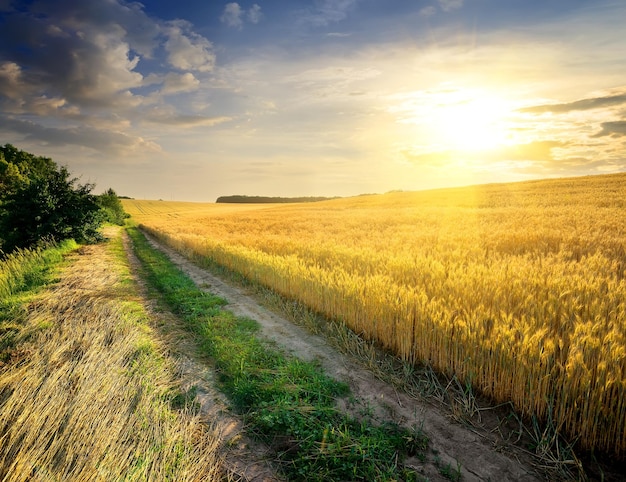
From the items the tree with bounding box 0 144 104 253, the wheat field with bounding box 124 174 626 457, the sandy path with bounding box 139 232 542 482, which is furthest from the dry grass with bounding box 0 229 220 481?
the tree with bounding box 0 144 104 253

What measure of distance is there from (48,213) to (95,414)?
21.4 meters

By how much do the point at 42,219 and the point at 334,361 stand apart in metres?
22.2

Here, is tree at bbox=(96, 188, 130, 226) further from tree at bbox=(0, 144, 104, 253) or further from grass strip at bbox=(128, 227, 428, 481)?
grass strip at bbox=(128, 227, 428, 481)

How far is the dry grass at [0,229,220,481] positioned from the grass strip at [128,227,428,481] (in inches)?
30.1

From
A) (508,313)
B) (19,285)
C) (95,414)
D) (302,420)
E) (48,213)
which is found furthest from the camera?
(48,213)

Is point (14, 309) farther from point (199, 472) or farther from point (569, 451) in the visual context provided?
Result: point (569, 451)

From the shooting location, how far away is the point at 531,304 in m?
5.28

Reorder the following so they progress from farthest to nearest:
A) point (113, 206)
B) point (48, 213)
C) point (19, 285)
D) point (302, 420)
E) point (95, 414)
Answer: point (113, 206) → point (48, 213) → point (19, 285) → point (302, 420) → point (95, 414)

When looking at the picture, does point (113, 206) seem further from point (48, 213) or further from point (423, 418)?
point (423, 418)

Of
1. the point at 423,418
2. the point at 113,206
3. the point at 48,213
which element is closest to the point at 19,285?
the point at 48,213

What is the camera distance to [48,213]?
20.3 meters

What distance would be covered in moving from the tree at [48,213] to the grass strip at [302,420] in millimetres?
18595

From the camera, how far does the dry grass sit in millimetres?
3232

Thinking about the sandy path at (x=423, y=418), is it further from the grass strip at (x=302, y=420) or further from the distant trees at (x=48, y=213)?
the distant trees at (x=48, y=213)
